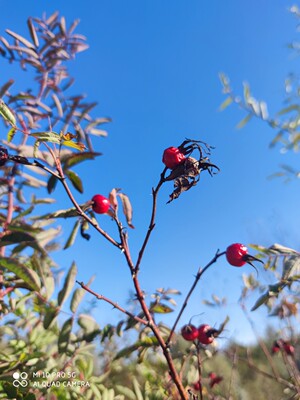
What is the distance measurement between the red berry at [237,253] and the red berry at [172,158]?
420 mm

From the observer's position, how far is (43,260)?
157 cm

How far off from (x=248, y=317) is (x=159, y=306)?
1611mm

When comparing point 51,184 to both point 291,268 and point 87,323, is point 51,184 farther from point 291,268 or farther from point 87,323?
point 291,268

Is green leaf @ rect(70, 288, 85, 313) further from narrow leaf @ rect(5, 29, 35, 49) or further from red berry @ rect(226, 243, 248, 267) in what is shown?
narrow leaf @ rect(5, 29, 35, 49)

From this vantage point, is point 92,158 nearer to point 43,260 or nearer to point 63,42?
point 43,260

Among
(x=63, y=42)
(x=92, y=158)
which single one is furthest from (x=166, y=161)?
(x=63, y=42)

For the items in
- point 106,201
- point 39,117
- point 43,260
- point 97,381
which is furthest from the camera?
point 39,117

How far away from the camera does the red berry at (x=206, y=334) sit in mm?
1636

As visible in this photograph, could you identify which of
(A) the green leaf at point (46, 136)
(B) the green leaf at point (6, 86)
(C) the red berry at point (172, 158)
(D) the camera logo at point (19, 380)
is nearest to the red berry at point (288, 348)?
(D) the camera logo at point (19, 380)

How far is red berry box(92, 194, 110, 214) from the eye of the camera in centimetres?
128

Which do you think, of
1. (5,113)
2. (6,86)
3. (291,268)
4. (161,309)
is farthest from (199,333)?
(6,86)

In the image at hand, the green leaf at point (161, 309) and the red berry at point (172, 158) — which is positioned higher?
the red berry at point (172, 158)

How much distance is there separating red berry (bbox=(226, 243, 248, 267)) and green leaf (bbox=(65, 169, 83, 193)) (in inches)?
27.0

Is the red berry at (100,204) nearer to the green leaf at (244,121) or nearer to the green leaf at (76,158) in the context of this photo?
the green leaf at (76,158)
